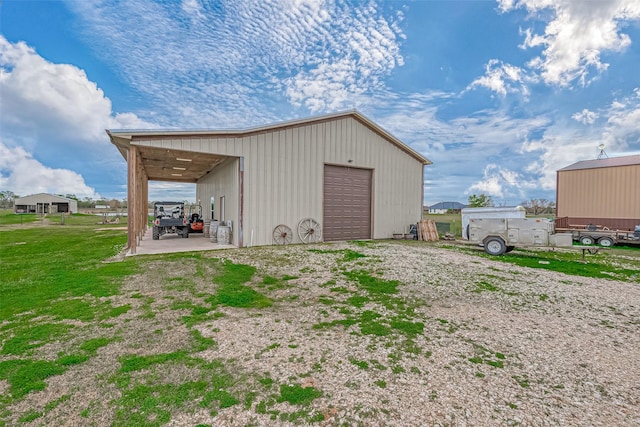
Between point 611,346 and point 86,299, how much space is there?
8.01 m

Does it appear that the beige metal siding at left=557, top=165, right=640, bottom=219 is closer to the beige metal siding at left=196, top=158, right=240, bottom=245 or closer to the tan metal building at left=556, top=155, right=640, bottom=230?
the tan metal building at left=556, top=155, right=640, bottom=230

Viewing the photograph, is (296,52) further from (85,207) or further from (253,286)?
(85,207)

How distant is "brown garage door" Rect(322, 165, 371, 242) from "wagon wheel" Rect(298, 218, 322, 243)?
48cm

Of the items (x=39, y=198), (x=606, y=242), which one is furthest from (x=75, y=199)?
(x=606, y=242)

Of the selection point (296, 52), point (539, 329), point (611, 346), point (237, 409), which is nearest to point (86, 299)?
point (237, 409)

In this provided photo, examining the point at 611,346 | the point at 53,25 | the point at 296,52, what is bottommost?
the point at 611,346

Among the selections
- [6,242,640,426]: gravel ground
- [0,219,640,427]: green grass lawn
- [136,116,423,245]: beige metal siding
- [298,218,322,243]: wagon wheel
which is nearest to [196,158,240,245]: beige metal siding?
[136,116,423,245]: beige metal siding

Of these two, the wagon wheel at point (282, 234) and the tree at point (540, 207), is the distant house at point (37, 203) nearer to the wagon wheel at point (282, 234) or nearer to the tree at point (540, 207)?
the wagon wheel at point (282, 234)

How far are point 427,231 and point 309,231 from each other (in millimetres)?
6898

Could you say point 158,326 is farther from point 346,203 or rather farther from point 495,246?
point 495,246

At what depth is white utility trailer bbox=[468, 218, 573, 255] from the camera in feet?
30.6

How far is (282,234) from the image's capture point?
466 inches

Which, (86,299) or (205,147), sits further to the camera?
(205,147)

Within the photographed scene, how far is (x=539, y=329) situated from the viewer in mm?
3996
